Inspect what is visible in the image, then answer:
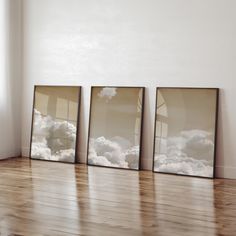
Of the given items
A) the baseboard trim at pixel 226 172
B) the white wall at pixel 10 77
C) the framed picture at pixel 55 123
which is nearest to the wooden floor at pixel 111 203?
the baseboard trim at pixel 226 172

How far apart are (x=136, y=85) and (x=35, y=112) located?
1459mm

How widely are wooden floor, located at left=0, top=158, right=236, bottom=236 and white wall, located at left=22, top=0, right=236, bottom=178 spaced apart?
0.57 metres

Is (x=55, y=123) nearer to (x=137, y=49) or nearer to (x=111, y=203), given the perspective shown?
(x=137, y=49)

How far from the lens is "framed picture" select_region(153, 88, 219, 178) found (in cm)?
434

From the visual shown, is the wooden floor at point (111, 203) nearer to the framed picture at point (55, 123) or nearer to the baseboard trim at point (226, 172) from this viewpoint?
the baseboard trim at point (226, 172)

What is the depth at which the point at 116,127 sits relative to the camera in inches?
190

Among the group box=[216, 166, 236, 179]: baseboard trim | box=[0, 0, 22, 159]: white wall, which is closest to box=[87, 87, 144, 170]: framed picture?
box=[216, 166, 236, 179]: baseboard trim

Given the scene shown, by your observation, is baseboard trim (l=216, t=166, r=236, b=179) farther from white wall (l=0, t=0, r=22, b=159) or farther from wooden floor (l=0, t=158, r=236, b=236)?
white wall (l=0, t=0, r=22, b=159)

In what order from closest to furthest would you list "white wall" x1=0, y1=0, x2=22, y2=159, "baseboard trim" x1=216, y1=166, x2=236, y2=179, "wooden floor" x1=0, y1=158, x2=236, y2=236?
"wooden floor" x1=0, y1=158, x2=236, y2=236 < "baseboard trim" x1=216, y1=166, x2=236, y2=179 < "white wall" x1=0, y1=0, x2=22, y2=159

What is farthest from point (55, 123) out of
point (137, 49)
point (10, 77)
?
point (137, 49)

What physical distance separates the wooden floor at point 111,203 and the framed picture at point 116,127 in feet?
0.64

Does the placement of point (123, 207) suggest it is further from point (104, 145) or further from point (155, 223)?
point (104, 145)

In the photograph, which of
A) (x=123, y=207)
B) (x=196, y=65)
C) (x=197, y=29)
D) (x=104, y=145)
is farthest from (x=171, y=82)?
(x=123, y=207)

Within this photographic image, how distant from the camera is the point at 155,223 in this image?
2.89 m
